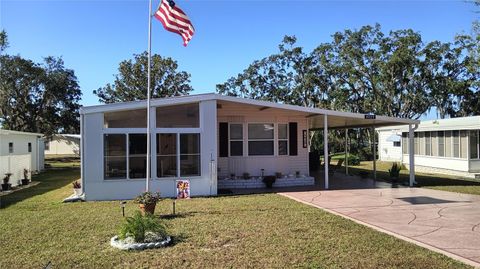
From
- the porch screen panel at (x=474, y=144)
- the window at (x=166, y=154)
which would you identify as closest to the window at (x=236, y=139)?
the window at (x=166, y=154)

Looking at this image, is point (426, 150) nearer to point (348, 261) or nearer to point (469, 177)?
point (469, 177)

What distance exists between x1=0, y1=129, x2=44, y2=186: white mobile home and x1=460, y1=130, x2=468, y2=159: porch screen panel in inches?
774

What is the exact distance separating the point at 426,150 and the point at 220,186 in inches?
535

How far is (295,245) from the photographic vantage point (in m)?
6.34

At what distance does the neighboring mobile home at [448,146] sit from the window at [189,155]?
13.1m

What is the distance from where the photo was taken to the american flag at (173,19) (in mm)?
9047

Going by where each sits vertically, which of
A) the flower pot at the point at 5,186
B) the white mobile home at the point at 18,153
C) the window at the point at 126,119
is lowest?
the flower pot at the point at 5,186

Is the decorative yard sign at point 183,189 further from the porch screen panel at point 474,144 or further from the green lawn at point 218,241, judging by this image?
the porch screen panel at point 474,144

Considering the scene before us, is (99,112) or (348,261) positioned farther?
(99,112)

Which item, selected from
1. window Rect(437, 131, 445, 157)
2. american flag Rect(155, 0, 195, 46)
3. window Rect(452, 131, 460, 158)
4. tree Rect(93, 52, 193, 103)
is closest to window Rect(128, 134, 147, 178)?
american flag Rect(155, 0, 195, 46)

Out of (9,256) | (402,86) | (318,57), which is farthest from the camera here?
(318,57)

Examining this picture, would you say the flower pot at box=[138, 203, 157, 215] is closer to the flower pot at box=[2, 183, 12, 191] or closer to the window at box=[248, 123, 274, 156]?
the window at box=[248, 123, 274, 156]

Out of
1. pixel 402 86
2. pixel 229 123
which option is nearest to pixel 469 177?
pixel 229 123

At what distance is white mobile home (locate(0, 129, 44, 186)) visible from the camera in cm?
1606
